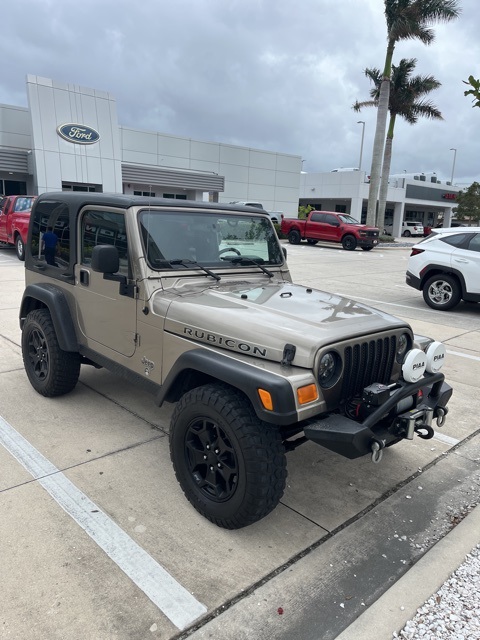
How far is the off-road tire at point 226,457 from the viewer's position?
2586 mm

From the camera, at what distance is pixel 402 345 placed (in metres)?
3.18

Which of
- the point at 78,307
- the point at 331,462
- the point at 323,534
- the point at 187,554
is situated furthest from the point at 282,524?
the point at 78,307

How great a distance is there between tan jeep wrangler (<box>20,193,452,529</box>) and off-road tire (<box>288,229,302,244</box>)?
21.6 meters

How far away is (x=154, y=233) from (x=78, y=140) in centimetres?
2710

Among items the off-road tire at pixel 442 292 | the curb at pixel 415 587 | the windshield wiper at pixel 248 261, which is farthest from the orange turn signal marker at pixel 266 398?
the off-road tire at pixel 442 292

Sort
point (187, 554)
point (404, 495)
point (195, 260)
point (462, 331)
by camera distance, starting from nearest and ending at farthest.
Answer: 1. point (187, 554)
2. point (404, 495)
3. point (195, 260)
4. point (462, 331)

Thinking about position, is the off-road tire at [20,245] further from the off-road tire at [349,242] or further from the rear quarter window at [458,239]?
the off-road tire at [349,242]

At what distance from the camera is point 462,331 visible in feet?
26.4

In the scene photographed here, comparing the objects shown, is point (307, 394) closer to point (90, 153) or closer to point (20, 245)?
point (20, 245)

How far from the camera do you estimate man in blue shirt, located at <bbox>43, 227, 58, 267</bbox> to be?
436 cm

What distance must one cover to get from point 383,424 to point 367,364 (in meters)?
0.36

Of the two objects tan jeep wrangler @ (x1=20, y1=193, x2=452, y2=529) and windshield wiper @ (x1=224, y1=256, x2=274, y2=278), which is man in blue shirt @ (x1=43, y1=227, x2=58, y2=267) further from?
windshield wiper @ (x1=224, y1=256, x2=274, y2=278)

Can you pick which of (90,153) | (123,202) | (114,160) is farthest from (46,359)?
(114,160)

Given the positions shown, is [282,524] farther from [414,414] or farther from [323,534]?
[414,414]
